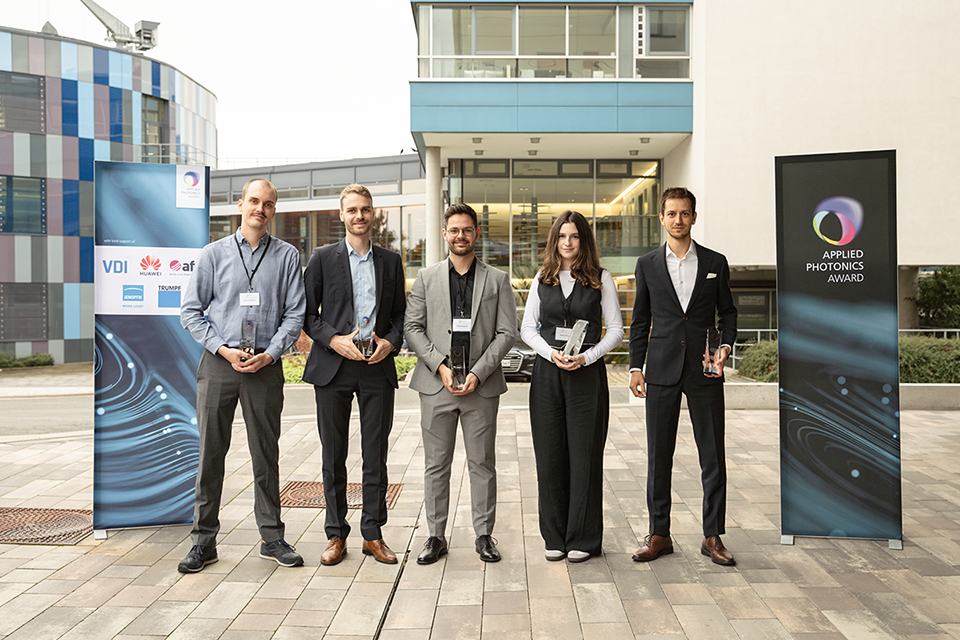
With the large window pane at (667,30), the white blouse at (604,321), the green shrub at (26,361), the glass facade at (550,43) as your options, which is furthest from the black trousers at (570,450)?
the green shrub at (26,361)

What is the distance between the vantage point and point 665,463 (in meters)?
4.14

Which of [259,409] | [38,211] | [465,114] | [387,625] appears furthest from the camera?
[38,211]

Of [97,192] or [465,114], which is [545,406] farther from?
[465,114]

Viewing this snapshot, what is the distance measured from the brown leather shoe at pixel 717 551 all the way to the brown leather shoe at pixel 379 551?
183 centimetres

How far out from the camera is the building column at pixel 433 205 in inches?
690

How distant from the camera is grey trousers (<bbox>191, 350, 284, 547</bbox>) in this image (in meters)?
3.91

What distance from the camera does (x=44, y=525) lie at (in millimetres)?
4637

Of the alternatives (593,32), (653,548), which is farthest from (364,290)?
(593,32)

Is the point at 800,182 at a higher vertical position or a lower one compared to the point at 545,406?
higher

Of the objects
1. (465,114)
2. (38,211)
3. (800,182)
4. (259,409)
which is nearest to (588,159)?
(465,114)

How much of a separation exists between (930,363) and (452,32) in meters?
11.8

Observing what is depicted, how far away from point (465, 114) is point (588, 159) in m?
4.40

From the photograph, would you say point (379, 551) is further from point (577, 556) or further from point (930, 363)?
point (930, 363)

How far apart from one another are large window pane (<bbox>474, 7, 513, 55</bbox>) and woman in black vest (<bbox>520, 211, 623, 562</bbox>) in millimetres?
13208
